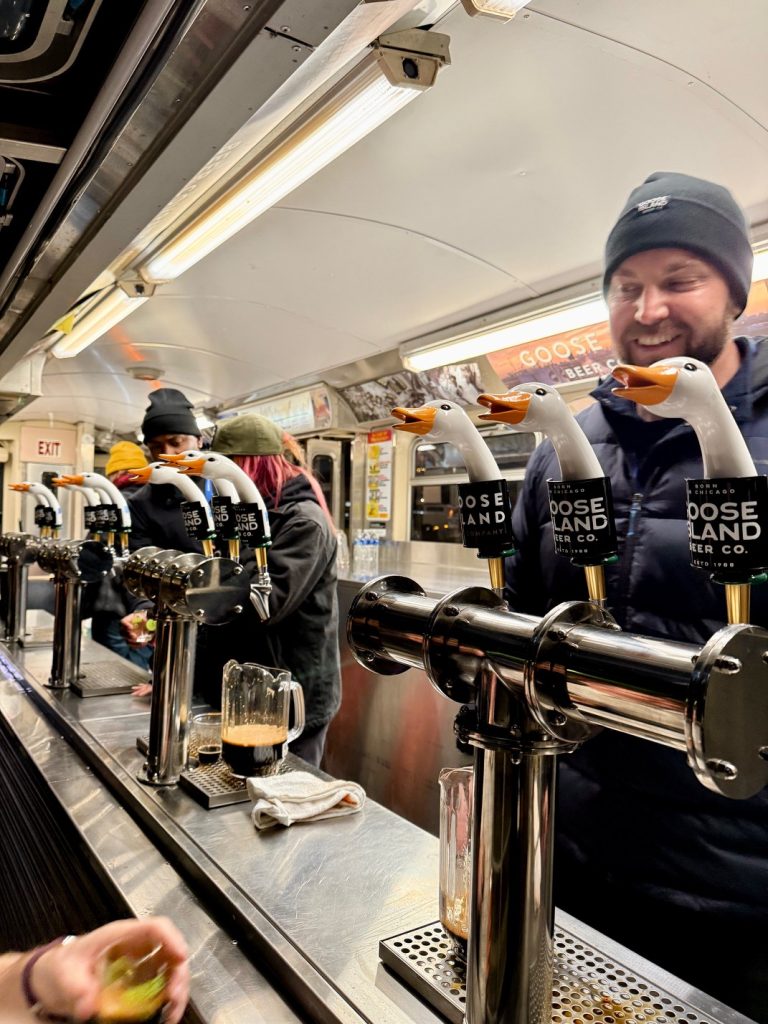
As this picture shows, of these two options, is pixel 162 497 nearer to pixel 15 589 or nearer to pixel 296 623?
pixel 15 589

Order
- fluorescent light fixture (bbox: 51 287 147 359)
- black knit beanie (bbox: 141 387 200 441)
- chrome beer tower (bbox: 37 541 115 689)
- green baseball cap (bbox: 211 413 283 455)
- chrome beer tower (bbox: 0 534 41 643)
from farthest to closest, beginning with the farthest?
fluorescent light fixture (bbox: 51 287 147 359) < black knit beanie (bbox: 141 387 200 441) < chrome beer tower (bbox: 0 534 41 643) < green baseball cap (bbox: 211 413 283 455) < chrome beer tower (bbox: 37 541 115 689)

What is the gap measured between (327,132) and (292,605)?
142 cm

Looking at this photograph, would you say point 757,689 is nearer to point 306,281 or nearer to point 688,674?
point 688,674

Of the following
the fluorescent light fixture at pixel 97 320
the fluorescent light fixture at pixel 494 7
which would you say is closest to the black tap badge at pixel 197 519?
the fluorescent light fixture at pixel 494 7

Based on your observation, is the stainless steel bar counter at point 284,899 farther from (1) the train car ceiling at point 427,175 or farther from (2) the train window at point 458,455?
(2) the train window at point 458,455

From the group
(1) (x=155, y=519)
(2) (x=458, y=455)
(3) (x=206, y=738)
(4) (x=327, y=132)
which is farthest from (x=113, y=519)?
(2) (x=458, y=455)

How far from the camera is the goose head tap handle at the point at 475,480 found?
2.35 ft

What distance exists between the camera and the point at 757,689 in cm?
50

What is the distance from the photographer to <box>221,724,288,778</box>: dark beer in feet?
4.30

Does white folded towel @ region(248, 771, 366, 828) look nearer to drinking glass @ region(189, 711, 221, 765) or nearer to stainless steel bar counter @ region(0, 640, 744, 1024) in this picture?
stainless steel bar counter @ region(0, 640, 744, 1024)

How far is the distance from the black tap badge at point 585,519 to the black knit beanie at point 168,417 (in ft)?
8.28

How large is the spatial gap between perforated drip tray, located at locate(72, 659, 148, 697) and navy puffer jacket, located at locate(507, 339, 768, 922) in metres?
1.32

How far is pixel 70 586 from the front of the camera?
2092mm

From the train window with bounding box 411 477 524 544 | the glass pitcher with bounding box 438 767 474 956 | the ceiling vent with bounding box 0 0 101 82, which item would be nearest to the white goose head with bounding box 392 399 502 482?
the glass pitcher with bounding box 438 767 474 956
